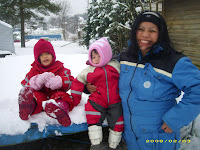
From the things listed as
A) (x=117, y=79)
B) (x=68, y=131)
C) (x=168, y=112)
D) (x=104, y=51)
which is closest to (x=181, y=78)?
(x=168, y=112)

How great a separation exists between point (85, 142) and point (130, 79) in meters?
1.46

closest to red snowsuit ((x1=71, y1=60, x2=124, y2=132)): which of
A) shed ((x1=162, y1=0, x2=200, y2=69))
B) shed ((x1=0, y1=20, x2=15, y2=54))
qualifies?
shed ((x1=162, y1=0, x2=200, y2=69))

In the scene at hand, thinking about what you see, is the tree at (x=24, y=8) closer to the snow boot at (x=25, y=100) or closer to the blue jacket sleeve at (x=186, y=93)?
the snow boot at (x=25, y=100)

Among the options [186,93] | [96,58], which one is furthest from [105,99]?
[186,93]

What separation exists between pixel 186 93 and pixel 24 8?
1893 centimetres

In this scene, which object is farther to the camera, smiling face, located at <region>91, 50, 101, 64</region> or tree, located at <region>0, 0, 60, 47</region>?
tree, located at <region>0, 0, 60, 47</region>

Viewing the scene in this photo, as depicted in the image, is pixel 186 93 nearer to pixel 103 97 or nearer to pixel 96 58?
pixel 103 97

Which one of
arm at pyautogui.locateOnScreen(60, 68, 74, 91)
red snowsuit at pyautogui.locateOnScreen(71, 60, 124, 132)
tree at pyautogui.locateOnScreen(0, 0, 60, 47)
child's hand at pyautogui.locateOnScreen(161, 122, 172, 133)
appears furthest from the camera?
tree at pyautogui.locateOnScreen(0, 0, 60, 47)

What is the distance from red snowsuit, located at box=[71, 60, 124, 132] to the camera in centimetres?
163

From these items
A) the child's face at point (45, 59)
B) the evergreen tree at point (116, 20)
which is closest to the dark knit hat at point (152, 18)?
the child's face at point (45, 59)

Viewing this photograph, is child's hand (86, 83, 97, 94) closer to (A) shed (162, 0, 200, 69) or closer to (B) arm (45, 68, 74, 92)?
(B) arm (45, 68, 74, 92)

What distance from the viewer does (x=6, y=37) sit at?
12570 mm

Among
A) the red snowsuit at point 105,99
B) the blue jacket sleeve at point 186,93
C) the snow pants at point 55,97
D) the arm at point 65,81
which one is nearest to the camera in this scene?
the blue jacket sleeve at point 186,93

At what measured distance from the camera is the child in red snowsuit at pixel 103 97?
5.32ft
